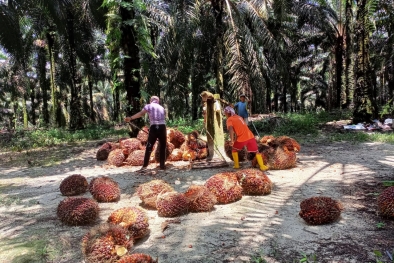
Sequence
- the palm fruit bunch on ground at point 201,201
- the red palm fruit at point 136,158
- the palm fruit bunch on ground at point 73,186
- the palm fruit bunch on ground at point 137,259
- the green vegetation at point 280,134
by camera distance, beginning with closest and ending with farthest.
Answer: the palm fruit bunch on ground at point 137,259
the palm fruit bunch on ground at point 201,201
the palm fruit bunch on ground at point 73,186
the red palm fruit at point 136,158
the green vegetation at point 280,134

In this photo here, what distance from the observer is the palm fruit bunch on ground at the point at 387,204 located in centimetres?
352

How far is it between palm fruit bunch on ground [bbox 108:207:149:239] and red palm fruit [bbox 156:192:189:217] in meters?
0.49

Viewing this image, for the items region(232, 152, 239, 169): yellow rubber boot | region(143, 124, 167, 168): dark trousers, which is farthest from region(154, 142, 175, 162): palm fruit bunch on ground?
region(232, 152, 239, 169): yellow rubber boot

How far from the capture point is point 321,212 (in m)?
3.53

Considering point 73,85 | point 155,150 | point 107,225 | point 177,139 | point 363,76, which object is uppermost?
point 73,85

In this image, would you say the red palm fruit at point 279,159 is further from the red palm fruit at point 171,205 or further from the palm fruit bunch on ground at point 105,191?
the palm fruit bunch on ground at point 105,191

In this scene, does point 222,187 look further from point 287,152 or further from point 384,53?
point 384,53

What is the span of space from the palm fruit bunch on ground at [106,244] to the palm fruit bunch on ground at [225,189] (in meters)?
1.59

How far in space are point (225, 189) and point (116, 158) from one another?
368cm

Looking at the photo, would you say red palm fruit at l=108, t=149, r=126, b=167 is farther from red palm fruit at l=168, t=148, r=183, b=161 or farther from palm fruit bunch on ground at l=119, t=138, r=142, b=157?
red palm fruit at l=168, t=148, r=183, b=161

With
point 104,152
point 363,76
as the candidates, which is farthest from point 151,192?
point 363,76

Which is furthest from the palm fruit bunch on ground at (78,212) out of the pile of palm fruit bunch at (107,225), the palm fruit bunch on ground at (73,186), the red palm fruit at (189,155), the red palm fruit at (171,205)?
the red palm fruit at (189,155)

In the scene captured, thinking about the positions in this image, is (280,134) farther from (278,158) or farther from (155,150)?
(155,150)

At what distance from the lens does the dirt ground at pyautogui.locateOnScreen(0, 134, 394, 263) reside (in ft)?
9.95
